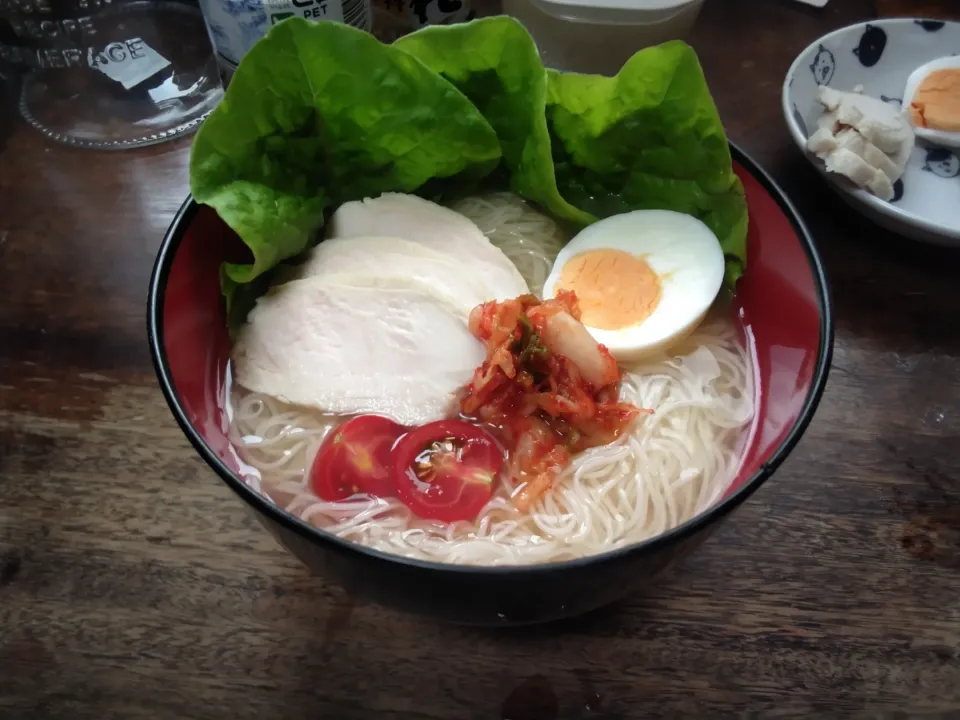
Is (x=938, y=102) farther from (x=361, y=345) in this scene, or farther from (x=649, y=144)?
(x=361, y=345)

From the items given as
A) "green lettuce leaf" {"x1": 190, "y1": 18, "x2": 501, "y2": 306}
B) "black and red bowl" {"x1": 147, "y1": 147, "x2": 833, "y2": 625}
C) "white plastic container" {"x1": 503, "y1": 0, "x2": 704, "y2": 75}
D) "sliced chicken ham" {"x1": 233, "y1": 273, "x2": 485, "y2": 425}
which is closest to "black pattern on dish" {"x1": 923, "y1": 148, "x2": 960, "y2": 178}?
→ "white plastic container" {"x1": 503, "y1": 0, "x2": 704, "y2": 75}

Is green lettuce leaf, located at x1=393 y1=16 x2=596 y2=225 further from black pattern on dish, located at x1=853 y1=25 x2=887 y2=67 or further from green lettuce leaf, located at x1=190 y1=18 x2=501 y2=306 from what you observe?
black pattern on dish, located at x1=853 y1=25 x2=887 y2=67

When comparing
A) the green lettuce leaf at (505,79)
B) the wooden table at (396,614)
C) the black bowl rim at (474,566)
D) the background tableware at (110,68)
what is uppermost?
the green lettuce leaf at (505,79)

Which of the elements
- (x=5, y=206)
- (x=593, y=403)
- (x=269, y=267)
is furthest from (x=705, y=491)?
(x=5, y=206)

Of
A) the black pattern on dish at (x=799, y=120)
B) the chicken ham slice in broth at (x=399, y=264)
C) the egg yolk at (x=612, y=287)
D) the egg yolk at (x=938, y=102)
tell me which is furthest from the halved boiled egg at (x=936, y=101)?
the chicken ham slice in broth at (x=399, y=264)

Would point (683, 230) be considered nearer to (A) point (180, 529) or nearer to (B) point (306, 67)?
(B) point (306, 67)

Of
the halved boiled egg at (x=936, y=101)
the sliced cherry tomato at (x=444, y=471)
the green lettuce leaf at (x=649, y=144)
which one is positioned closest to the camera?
the sliced cherry tomato at (x=444, y=471)

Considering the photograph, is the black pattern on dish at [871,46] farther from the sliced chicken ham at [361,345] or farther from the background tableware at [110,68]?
the background tableware at [110,68]
